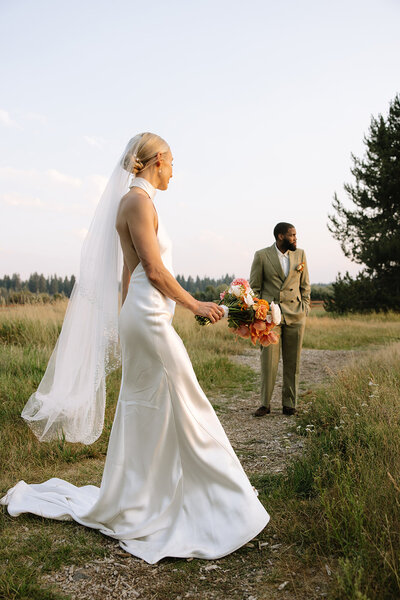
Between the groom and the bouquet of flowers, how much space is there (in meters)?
2.90

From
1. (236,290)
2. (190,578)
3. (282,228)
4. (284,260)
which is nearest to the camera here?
(190,578)

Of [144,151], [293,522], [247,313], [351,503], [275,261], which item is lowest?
[293,522]

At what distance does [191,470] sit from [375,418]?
2.31 m

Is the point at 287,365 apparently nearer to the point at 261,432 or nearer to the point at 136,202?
the point at 261,432

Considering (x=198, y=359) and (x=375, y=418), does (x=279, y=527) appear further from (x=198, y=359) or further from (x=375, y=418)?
(x=198, y=359)

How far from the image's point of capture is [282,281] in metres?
6.55

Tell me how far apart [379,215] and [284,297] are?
1876cm

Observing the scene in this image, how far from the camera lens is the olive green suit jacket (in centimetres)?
651

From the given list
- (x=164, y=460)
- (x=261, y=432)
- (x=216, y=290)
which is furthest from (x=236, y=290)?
(x=216, y=290)

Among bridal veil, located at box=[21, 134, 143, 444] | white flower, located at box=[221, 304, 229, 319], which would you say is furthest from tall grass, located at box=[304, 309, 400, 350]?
bridal veil, located at box=[21, 134, 143, 444]

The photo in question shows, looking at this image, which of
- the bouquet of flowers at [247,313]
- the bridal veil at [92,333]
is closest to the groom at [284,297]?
the bouquet of flowers at [247,313]

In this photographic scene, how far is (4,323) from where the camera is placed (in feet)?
35.6

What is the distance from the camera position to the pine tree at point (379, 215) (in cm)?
2212

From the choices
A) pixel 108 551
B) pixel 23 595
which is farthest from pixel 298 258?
pixel 23 595
